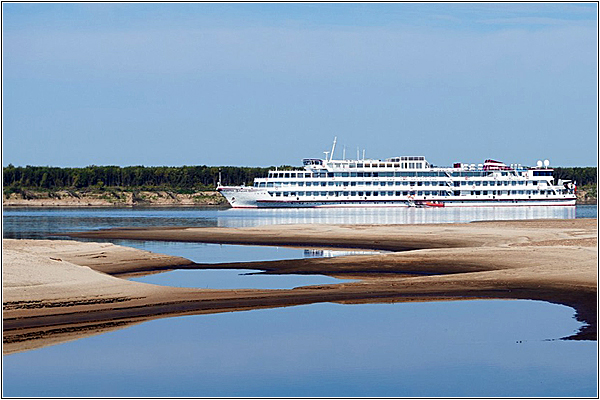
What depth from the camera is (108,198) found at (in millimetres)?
138750

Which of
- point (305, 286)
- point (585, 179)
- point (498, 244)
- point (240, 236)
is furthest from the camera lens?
point (585, 179)

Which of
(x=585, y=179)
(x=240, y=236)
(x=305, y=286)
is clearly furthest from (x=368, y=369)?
(x=585, y=179)

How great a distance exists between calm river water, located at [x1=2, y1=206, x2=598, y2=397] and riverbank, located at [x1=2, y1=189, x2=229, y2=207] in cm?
11465

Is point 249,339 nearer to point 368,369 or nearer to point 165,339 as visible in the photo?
point 165,339

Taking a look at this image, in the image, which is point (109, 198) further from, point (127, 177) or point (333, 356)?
point (333, 356)

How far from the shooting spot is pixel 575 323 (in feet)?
65.1

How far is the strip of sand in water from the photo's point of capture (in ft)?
65.5

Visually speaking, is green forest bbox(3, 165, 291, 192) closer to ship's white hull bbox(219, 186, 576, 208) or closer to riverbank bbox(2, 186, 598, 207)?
riverbank bbox(2, 186, 598, 207)

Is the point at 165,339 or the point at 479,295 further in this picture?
the point at 479,295

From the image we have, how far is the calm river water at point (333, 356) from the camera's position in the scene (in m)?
15.3

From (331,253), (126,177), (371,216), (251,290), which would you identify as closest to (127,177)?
(126,177)

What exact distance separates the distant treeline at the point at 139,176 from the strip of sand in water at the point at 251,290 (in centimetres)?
11383

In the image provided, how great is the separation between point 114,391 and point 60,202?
12345cm

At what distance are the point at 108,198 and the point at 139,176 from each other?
17220mm
